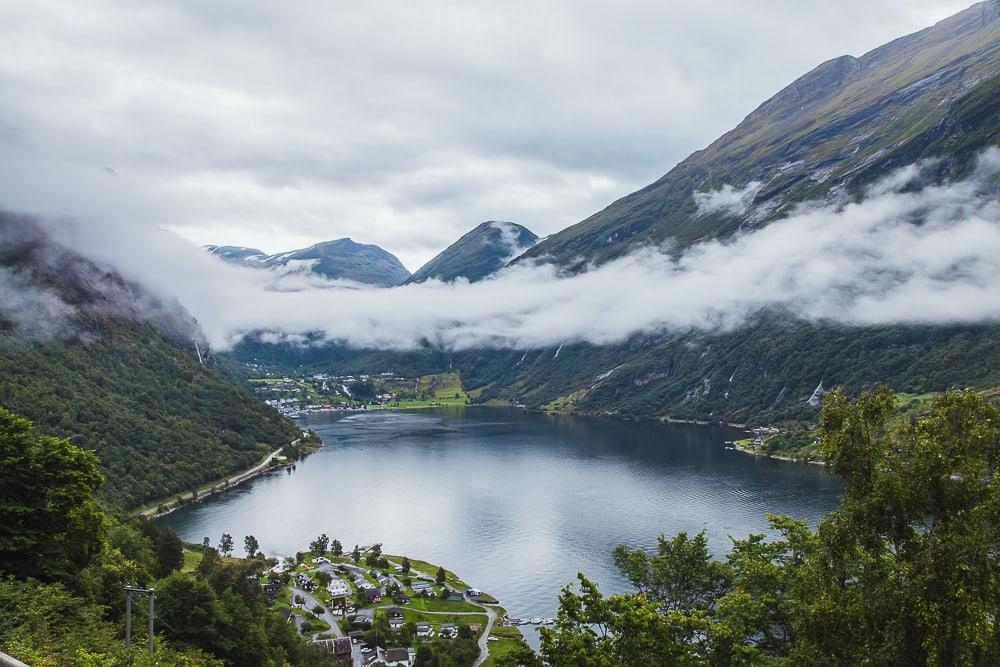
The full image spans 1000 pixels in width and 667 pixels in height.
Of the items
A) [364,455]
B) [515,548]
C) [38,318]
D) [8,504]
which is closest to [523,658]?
[8,504]

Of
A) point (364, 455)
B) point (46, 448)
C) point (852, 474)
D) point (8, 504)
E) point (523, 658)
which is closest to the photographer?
point (852, 474)

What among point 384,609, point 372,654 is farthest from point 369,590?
point 372,654

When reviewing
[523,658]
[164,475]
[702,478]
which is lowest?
[702,478]

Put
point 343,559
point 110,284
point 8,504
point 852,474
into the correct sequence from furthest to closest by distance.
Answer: point 110,284 → point 343,559 → point 8,504 → point 852,474

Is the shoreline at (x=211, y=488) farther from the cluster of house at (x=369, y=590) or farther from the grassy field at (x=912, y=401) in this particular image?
the grassy field at (x=912, y=401)

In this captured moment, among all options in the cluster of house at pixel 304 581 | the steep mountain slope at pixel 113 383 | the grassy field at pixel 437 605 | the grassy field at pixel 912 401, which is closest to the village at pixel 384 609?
the grassy field at pixel 437 605

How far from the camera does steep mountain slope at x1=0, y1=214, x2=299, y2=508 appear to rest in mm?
107188

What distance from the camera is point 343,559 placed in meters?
79.6

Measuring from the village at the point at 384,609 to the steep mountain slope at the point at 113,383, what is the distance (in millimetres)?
41871

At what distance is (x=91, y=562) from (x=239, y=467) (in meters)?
107

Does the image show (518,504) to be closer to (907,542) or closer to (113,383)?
(113,383)

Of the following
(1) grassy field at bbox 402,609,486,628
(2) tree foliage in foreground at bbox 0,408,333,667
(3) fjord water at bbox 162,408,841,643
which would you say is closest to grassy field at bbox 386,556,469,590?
(3) fjord water at bbox 162,408,841,643

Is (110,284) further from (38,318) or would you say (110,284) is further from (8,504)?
(8,504)

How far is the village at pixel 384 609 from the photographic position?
2074 inches
